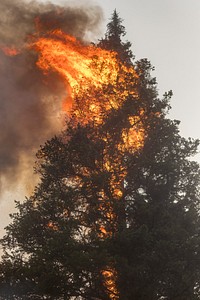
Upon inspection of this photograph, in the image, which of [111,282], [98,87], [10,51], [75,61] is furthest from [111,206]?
[10,51]

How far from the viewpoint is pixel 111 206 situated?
1591 cm

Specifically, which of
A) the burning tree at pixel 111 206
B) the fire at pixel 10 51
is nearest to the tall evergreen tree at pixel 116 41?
the burning tree at pixel 111 206

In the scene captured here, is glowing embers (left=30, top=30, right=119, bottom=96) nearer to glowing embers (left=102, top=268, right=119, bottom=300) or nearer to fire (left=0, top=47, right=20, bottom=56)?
fire (left=0, top=47, right=20, bottom=56)

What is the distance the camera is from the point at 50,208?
643 inches

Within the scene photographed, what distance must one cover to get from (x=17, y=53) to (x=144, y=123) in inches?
439

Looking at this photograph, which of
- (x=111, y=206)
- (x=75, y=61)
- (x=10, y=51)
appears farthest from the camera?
(x=10, y=51)

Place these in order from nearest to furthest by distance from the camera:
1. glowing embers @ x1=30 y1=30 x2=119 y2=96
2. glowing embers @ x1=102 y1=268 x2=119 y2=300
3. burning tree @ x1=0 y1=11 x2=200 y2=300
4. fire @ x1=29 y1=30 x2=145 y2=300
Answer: burning tree @ x1=0 y1=11 x2=200 y2=300 < glowing embers @ x1=102 y1=268 x2=119 y2=300 < fire @ x1=29 y1=30 x2=145 y2=300 < glowing embers @ x1=30 y1=30 x2=119 y2=96

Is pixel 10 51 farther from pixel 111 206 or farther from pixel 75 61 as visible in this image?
pixel 111 206

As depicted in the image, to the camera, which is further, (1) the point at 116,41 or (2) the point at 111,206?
(1) the point at 116,41

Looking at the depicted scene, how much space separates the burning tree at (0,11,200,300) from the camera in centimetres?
1436

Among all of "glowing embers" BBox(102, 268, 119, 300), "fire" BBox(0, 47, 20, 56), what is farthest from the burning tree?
"fire" BBox(0, 47, 20, 56)

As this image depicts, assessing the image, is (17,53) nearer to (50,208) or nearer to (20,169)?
(20,169)

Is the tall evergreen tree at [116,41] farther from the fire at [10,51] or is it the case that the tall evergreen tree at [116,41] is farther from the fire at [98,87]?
the fire at [10,51]

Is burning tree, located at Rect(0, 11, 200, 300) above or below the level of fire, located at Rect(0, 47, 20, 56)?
below
